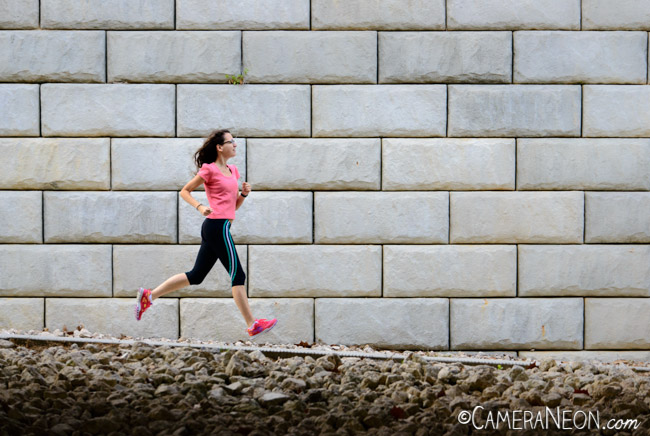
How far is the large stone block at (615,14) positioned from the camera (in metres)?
5.72

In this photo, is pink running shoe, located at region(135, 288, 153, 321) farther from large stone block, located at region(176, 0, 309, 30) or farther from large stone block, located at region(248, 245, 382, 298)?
large stone block, located at region(176, 0, 309, 30)

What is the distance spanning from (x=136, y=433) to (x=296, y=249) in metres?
2.99

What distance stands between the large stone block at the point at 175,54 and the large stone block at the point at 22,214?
146 centimetres

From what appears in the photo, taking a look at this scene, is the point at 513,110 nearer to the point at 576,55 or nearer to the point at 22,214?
the point at 576,55

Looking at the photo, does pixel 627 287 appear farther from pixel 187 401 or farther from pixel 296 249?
pixel 187 401

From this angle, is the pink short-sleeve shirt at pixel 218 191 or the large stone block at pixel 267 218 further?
the large stone block at pixel 267 218

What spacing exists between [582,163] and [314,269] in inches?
107

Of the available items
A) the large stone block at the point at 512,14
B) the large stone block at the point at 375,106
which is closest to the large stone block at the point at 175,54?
the large stone block at the point at 375,106

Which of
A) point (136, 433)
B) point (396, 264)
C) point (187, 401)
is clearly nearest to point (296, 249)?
point (396, 264)

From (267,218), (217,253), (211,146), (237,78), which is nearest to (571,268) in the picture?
(267,218)

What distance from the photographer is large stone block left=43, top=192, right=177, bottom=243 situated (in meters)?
5.73

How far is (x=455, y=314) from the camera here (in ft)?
18.9

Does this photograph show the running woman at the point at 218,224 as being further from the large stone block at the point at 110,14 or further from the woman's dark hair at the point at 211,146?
the large stone block at the point at 110,14

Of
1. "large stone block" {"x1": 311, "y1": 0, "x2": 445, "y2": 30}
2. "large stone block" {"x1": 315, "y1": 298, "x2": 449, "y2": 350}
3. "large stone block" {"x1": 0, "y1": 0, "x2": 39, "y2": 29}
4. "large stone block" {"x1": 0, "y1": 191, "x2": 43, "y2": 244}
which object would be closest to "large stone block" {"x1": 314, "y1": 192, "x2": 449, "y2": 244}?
"large stone block" {"x1": 315, "y1": 298, "x2": 449, "y2": 350}
